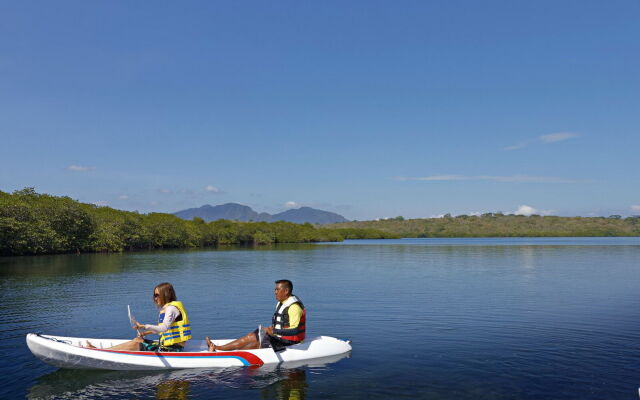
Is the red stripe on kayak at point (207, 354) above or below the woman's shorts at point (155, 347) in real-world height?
below

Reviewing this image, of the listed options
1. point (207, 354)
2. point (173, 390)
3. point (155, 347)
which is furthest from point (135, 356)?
point (207, 354)

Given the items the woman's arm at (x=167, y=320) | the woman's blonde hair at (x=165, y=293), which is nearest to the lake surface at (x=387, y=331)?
the woman's arm at (x=167, y=320)

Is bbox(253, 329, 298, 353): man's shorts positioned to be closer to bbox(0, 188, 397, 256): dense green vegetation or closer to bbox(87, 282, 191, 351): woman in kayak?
bbox(87, 282, 191, 351): woman in kayak

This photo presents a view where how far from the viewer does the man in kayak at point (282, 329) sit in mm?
12789

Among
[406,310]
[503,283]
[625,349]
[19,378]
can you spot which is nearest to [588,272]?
[503,283]

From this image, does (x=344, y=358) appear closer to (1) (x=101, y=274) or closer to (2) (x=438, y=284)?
(2) (x=438, y=284)

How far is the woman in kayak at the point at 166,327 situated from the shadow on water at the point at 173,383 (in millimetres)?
658

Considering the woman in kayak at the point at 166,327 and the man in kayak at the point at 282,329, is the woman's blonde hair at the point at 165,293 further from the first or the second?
the man in kayak at the point at 282,329

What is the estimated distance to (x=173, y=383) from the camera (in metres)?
11.5

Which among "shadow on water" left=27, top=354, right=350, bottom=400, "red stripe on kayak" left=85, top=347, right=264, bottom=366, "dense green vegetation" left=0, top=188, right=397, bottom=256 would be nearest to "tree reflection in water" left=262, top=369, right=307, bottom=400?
"shadow on water" left=27, top=354, right=350, bottom=400

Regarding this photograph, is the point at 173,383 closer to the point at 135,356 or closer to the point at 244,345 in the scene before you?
the point at 135,356

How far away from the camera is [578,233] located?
18525cm

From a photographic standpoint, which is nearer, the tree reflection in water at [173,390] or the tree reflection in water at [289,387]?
the tree reflection in water at [173,390]

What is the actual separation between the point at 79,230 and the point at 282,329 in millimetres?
76536
